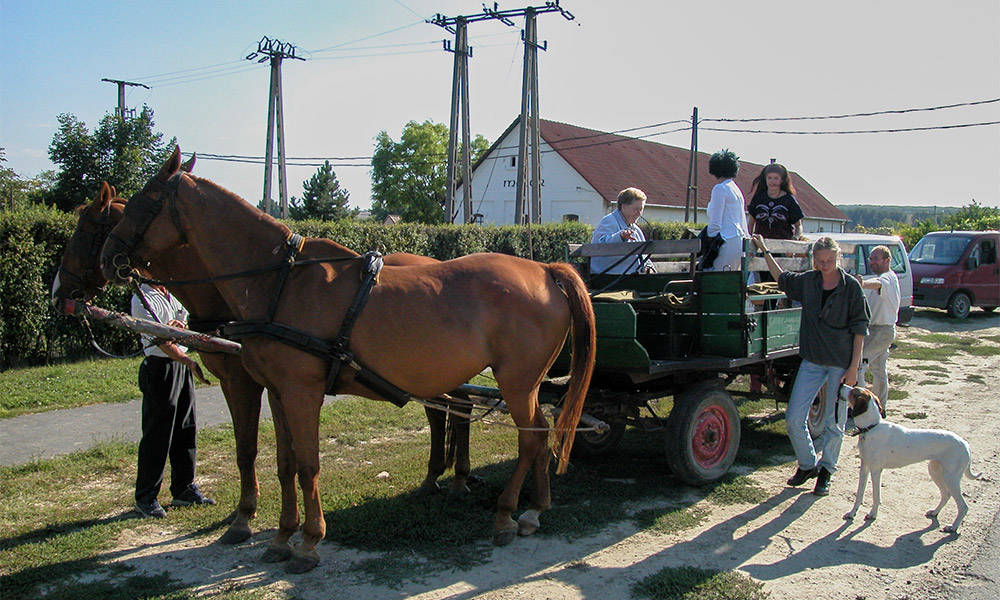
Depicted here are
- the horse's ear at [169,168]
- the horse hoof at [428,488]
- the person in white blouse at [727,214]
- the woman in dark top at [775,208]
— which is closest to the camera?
the horse's ear at [169,168]

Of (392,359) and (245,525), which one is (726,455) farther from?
(245,525)

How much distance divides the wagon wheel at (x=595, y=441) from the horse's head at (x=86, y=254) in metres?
4.06

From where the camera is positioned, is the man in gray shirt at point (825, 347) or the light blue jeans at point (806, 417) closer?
the man in gray shirt at point (825, 347)

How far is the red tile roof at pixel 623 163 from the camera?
117 ft

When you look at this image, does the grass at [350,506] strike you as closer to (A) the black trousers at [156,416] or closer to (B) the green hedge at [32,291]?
(A) the black trousers at [156,416]

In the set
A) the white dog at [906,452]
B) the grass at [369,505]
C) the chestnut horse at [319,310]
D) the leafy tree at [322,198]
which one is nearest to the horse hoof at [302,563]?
the chestnut horse at [319,310]

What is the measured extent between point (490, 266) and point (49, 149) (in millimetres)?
19231

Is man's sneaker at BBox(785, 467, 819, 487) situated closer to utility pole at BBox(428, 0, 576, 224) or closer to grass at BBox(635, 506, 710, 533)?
grass at BBox(635, 506, 710, 533)

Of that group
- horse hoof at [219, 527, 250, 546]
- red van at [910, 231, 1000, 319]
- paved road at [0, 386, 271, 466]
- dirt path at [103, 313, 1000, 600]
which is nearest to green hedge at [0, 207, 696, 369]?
paved road at [0, 386, 271, 466]

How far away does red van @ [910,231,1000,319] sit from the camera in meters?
18.5

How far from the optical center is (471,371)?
4.26m

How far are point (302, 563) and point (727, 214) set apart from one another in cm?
434

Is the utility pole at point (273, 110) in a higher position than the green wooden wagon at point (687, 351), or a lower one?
higher

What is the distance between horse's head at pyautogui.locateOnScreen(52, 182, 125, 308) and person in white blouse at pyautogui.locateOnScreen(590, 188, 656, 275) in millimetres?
3810
